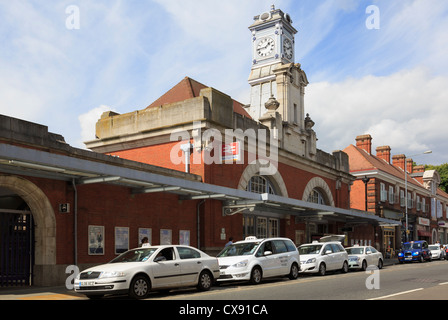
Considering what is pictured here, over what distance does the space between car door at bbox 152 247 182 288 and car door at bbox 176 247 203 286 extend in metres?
0.20

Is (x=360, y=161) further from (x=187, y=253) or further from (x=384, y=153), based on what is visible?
(x=187, y=253)

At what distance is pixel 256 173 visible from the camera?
28.0 metres

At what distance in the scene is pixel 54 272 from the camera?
16438mm

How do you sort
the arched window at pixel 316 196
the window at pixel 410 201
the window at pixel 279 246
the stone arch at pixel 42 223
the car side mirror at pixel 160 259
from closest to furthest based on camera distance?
the car side mirror at pixel 160 259 < the stone arch at pixel 42 223 < the window at pixel 279 246 < the arched window at pixel 316 196 < the window at pixel 410 201

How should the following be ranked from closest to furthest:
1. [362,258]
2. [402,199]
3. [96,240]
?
1. [96,240]
2. [362,258]
3. [402,199]

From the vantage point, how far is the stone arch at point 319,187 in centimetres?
3334

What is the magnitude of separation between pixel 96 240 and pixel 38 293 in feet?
13.9

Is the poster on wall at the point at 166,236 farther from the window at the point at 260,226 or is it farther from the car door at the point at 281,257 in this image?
the window at the point at 260,226

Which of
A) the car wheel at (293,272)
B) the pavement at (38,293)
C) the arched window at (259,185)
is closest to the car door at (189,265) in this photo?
the pavement at (38,293)

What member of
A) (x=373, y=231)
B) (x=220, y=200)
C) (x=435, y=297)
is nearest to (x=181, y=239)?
(x=220, y=200)

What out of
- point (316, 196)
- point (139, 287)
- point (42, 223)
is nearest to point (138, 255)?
point (139, 287)

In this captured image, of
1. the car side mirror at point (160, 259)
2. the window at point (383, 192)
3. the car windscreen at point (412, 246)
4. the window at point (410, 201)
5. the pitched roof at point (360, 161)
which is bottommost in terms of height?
the car windscreen at point (412, 246)

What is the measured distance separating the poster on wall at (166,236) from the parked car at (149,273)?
5953 millimetres

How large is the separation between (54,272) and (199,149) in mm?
9572
